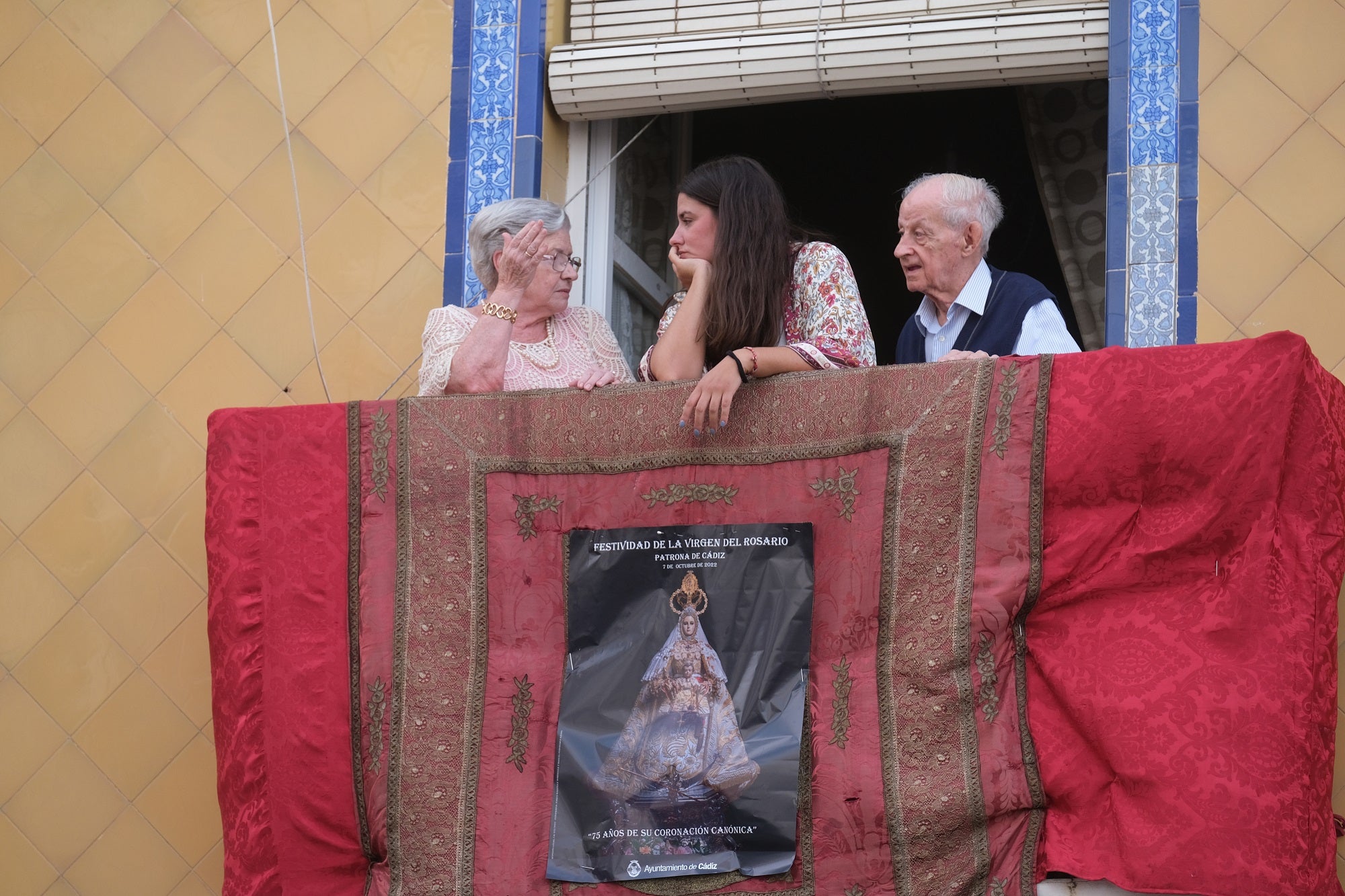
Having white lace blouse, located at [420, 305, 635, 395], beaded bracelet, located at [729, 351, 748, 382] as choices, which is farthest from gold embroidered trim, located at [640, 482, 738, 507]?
white lace blouse, located at [420, 305, 635, 395]

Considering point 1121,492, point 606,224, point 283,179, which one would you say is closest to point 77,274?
point 283,179

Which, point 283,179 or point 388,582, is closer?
point 388,582

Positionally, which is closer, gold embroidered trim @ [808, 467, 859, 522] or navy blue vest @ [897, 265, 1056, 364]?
gold embroidered trim @ [808, 467, 859, 522]

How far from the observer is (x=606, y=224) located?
160 inches

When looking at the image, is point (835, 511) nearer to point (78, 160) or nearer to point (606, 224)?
point (606, 224)

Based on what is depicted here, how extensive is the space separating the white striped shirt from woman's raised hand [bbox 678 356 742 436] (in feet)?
1.88

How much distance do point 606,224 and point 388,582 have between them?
127 centimetres

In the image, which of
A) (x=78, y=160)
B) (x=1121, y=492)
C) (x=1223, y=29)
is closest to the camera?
(x=1121, y=492)

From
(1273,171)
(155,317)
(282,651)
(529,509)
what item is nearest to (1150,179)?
(1273,171)

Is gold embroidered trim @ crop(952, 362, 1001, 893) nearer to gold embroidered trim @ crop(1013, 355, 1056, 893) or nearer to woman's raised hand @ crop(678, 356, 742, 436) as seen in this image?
gold embroidered trim @ crop(1013, 355, 1056, 893)

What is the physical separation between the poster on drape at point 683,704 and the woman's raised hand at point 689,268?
1.87ft

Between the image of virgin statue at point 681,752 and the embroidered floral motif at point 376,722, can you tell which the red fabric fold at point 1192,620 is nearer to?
the image of virgin statue at point 681,752

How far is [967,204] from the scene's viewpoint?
136 inches

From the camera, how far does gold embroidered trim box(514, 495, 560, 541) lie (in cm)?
315
